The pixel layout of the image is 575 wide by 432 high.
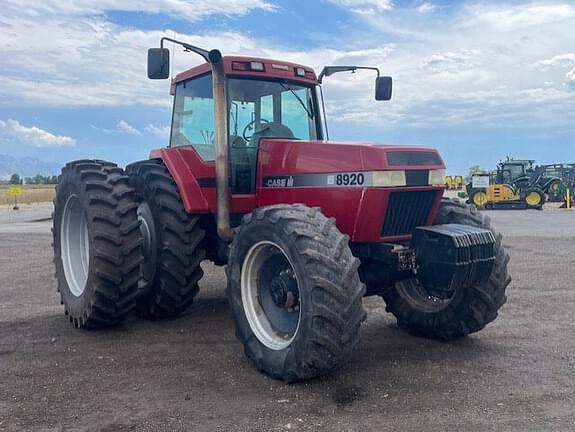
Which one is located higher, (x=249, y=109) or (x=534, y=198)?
(x=249, y=109)

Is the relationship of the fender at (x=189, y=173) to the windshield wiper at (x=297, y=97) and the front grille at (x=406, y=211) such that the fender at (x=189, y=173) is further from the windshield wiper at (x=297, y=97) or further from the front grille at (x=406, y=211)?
the front grille at (x=406, y=211)

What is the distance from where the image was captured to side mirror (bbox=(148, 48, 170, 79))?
612cm

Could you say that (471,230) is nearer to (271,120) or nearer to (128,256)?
(271,120)

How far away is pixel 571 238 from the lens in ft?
51.7

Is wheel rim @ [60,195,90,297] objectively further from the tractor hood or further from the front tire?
the front tire

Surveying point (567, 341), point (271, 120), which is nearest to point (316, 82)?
point (271, 120)

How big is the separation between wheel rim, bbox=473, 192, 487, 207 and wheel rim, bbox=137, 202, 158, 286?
2641 cm

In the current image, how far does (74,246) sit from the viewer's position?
709 cm

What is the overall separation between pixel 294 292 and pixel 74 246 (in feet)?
11.0

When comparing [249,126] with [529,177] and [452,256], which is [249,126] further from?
[529,177]

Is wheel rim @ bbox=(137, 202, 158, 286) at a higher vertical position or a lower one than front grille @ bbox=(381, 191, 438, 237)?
lower

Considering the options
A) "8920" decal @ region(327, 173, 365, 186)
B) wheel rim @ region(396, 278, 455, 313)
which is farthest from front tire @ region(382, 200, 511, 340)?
"8920" decal @ region(327, 173, 365, 186)

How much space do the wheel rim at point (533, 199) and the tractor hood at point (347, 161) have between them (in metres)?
26.7

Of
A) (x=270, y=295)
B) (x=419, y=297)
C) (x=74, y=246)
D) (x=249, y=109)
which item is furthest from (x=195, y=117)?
(x=419, y=297)
